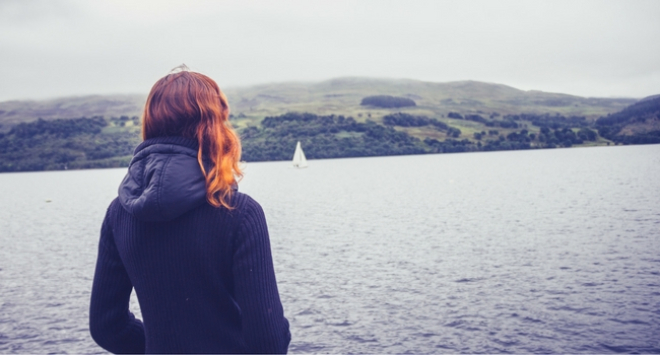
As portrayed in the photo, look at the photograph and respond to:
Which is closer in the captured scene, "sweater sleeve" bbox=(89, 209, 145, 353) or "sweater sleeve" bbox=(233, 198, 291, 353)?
"sweater sleeve" bbox=(233, 198, 291, 353)

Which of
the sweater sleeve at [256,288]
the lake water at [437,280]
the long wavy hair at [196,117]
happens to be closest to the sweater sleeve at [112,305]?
the long wavy hair at [196,117]

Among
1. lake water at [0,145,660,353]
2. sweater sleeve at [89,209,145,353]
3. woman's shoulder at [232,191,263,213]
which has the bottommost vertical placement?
lake water at [0,145,660,353]

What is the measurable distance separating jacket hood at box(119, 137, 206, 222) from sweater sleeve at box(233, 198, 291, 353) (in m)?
0.34

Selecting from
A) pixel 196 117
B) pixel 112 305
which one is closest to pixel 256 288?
pixel 196 117

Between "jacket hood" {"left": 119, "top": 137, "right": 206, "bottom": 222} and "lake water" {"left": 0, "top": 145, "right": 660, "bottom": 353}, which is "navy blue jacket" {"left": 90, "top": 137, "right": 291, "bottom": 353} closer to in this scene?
"jacket hood" {"left": 119, "top": 137, "right": 206, "bottom": 222}

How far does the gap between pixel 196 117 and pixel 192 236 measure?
76cm

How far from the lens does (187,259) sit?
348cm

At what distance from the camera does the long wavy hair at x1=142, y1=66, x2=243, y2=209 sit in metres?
3.49

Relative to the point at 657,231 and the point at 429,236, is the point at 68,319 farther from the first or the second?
the point at 657,231

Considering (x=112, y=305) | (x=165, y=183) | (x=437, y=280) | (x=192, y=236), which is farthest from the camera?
(x=437, y=280)

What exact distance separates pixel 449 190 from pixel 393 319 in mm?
58955

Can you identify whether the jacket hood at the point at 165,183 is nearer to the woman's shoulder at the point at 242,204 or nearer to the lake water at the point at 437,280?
the woman's shoulder at the point at 242,204

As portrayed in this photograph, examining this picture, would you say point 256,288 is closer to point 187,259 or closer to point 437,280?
point 187,259

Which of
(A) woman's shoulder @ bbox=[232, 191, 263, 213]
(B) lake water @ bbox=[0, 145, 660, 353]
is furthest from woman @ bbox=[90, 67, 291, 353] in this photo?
(B) lake water @ bbox=[0, 145, 660, 353]
